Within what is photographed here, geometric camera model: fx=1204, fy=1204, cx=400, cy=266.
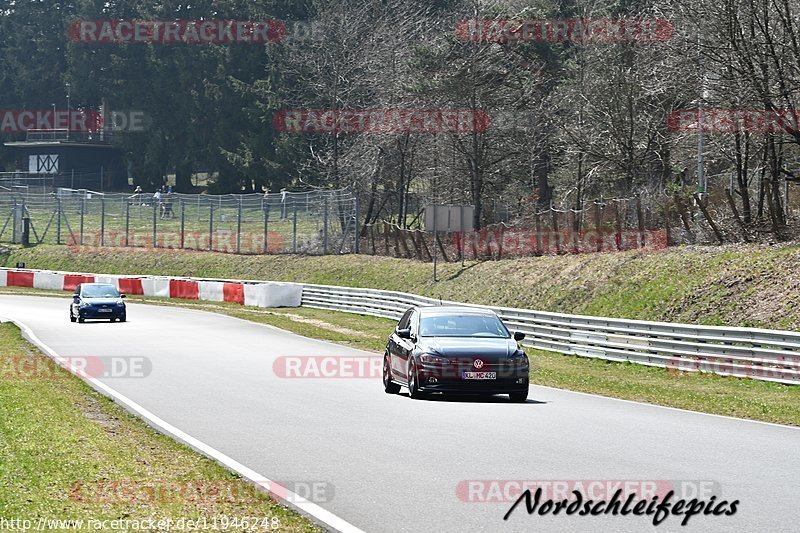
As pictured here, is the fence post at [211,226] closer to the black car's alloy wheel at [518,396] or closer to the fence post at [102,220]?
the fence post at [102,220]

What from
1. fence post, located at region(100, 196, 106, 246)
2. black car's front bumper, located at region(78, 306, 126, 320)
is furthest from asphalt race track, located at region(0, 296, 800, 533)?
fence post, located at region(100, 196, 106, 246)

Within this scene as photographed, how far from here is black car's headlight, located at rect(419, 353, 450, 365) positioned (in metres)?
18.1

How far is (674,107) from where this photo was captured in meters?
49.9

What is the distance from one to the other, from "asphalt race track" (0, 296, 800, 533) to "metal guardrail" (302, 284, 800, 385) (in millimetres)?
4483

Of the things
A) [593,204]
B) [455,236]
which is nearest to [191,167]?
[455,236]

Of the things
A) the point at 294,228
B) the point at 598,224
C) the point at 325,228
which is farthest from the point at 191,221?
the point at 598,224

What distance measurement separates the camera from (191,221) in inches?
2633

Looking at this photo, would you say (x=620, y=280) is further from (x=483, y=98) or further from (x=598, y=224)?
(x=483, y=98)

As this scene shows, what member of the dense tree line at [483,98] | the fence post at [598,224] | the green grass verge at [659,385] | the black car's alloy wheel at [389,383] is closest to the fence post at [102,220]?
the dense tree line at [483,98]

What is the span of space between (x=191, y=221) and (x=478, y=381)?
50.7 meters

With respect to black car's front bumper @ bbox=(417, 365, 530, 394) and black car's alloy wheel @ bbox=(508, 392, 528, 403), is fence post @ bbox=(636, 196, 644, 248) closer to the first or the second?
black car's alloy wheel @ bbox=(508, 392, 528, 403)

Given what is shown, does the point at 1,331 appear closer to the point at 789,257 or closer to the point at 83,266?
the point at 789,257

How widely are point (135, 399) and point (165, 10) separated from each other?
88680 mm

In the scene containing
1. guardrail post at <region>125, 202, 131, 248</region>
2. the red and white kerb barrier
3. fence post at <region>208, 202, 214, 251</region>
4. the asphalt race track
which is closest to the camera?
the asphalt race track
